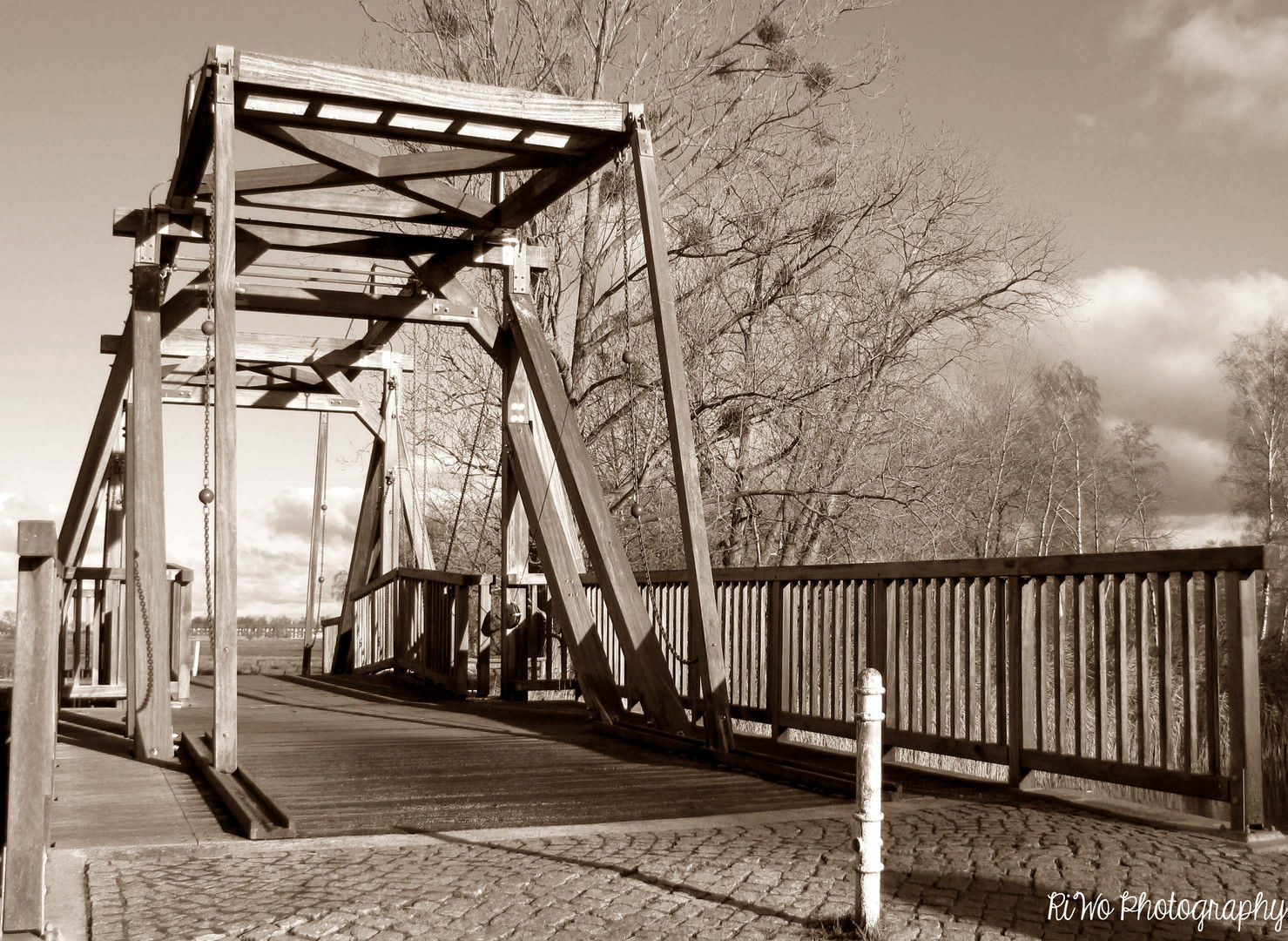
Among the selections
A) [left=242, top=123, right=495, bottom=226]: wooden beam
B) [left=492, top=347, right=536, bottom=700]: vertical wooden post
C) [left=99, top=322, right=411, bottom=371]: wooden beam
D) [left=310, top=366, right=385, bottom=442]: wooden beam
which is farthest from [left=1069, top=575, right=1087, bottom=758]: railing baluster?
[left=310, top=366, right=385, bottom=442]: wooden beam

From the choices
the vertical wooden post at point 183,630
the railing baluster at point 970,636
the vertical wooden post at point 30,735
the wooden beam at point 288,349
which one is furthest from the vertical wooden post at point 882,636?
the wooden beam at point 288,349

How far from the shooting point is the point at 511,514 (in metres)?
11.4

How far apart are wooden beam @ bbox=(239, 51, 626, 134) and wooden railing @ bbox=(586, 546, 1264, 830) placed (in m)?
3.03

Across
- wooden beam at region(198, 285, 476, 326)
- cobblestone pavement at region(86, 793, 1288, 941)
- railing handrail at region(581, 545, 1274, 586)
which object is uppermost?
wooden beam at region(198, 285, 476, 326)

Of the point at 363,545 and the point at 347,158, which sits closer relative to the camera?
the point at 347,158

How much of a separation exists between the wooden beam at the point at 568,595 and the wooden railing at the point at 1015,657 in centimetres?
80

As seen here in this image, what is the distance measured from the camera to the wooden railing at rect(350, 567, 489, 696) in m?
11.5

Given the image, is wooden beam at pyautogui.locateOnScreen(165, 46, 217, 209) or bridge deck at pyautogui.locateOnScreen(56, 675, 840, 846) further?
wooden beam at pyautogui.locateOnScreen(165, 46, 217, 209)

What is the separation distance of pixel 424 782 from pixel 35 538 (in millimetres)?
2800

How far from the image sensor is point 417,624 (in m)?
13.2

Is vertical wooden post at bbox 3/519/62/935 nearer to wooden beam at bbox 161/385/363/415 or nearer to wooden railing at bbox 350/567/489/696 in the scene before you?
wooden railing at bbox 350/567/489/696

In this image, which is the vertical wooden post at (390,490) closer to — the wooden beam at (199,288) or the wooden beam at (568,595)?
the wooden beam at (199,288)

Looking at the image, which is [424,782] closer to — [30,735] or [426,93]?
[30,735]

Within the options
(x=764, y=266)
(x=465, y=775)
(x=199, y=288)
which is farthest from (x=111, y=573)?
(x=764, y=266)
